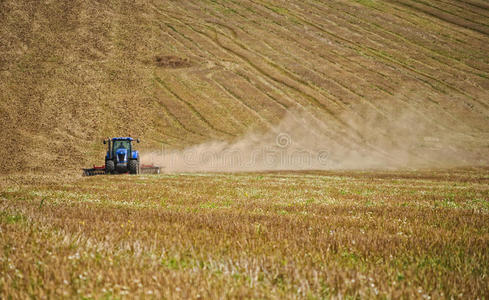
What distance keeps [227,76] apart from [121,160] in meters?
43.0

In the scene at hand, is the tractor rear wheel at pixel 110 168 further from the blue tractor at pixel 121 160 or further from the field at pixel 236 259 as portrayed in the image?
the field at pixel 236 259

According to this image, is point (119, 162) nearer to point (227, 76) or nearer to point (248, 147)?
point (248, 147)

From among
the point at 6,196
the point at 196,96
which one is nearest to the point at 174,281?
the point at 6,196

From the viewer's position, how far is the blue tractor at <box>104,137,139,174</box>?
27.7 m

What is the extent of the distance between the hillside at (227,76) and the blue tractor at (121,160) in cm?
1055

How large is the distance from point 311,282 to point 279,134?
2151 inches

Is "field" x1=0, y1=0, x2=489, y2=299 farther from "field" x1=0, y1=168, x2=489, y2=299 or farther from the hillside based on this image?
the hillside

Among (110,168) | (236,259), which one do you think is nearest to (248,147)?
(110,168)

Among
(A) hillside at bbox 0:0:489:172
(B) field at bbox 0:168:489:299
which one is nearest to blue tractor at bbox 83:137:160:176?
(A) hillside at bbox 0:0:489:172

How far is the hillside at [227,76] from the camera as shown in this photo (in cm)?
5228

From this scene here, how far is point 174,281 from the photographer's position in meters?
3.23

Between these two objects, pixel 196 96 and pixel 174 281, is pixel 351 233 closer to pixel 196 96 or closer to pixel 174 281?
pixel 174 281

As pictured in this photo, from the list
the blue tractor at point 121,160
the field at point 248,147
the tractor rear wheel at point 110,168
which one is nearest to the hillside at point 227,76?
the field at point 248,147

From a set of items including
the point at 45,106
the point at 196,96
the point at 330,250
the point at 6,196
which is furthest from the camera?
the point at 196,96
